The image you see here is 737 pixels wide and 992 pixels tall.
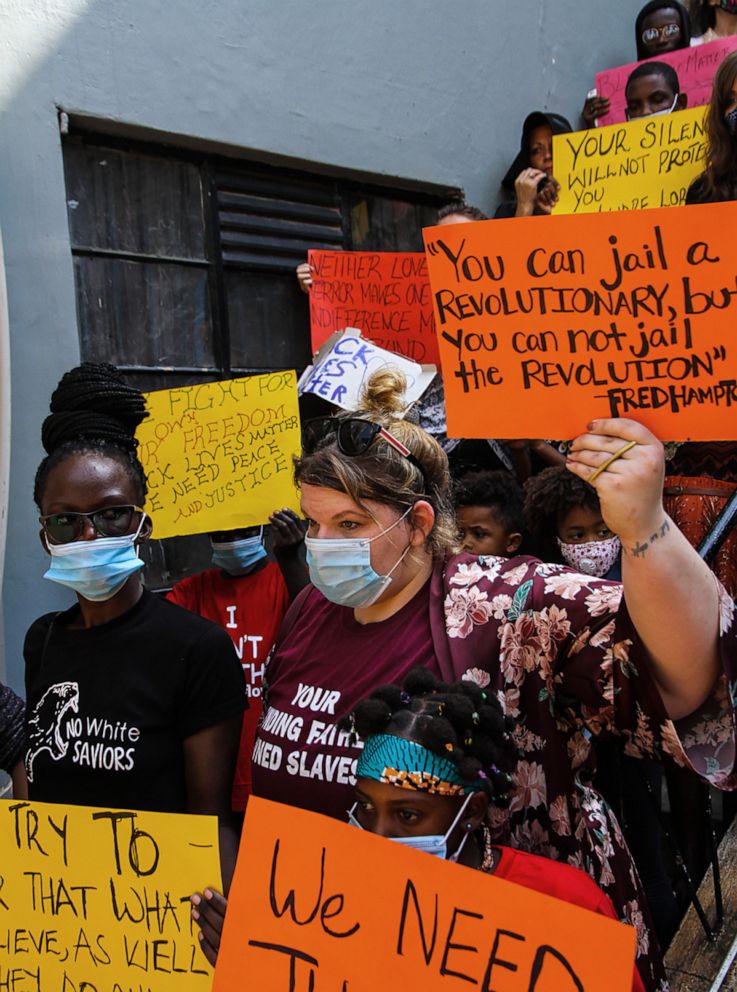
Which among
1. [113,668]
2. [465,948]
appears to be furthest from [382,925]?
[113,668]

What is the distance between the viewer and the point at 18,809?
1775 millimetres

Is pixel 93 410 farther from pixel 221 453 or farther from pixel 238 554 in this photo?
pixel 238 554

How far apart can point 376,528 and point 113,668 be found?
0.66 meters

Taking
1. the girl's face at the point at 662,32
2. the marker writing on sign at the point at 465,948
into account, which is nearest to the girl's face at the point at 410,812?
the marker writing on sign at the point at 465,948

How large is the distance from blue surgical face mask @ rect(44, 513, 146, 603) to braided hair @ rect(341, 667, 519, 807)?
759 millimetres

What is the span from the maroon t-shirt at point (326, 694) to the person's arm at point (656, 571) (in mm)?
543

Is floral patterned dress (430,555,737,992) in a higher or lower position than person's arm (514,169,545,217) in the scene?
lower

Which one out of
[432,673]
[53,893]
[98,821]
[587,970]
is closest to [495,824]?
[432,673]

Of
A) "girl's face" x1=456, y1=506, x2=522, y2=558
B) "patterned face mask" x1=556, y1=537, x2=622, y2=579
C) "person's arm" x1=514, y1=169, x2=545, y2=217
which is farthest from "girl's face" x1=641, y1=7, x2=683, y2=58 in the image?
"patterned face mask" x1=556, y1=537, x2=622, y2=579

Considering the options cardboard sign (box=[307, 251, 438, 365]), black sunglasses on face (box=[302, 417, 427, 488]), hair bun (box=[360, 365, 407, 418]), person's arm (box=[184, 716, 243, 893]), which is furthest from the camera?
cardboard sign (box=[307, 251, 438, 365])

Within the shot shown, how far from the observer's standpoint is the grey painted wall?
3.78m

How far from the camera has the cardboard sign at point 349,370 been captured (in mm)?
3641

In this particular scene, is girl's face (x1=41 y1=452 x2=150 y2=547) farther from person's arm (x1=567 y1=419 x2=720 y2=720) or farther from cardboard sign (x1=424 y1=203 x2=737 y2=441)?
person's arm (x1=567 y1=419 x2=720 y2=720)

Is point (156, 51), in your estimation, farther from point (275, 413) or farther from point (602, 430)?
point (602, 430)
